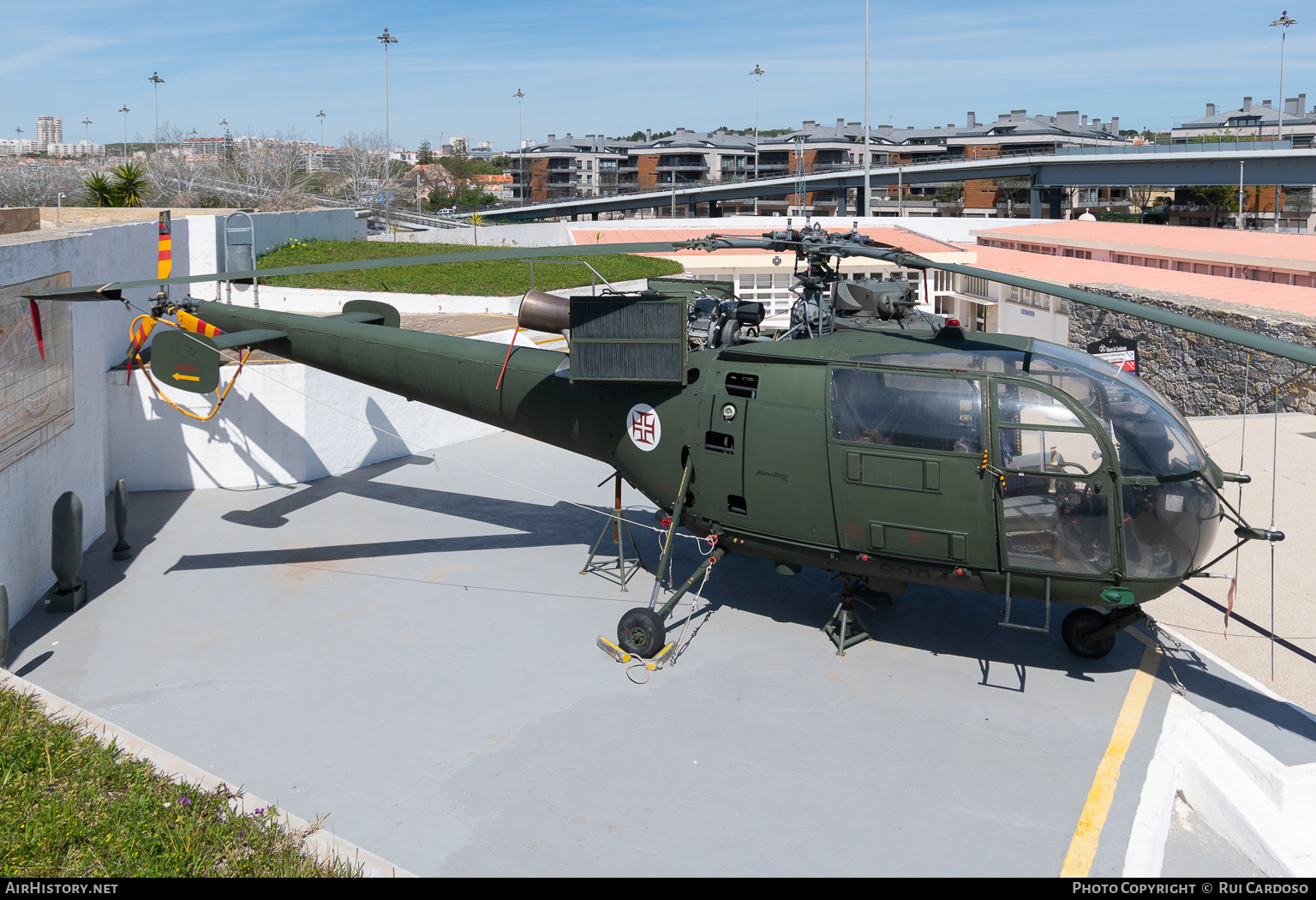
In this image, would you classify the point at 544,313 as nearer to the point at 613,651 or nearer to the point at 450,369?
the point at 450,369

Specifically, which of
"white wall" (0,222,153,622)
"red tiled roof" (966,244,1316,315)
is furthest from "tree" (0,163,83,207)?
"red tiled roof" (966,244,1316,315)

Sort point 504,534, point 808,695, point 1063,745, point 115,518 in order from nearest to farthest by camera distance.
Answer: point 1063,745 → point 808,695 → point 115,518 → point 504,534

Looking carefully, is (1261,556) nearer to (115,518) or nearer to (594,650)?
(594,650)

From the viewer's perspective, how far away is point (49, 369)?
1122cm

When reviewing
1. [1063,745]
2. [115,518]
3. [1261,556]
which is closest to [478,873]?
[1063,745]

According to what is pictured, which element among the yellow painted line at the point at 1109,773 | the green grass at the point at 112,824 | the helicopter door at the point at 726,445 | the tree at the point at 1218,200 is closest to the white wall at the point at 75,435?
the green grass at the point at 112,824

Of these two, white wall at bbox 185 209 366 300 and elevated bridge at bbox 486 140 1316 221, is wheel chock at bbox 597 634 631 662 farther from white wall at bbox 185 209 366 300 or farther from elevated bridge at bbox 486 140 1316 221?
elevated bridge at bbox 486 140 1316 221

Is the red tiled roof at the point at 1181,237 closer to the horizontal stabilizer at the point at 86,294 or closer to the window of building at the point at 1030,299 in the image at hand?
the window of building at the point at 1030,299

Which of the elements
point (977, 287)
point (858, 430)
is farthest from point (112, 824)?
point (977, 287)

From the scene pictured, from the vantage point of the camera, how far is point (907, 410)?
8.54 metres

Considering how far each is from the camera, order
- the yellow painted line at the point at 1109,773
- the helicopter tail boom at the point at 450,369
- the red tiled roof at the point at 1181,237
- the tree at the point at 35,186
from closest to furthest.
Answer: the yellow painted line at the point at 1109,773 → the helicopter tail boom at the point at 450,369 → the red tiled roof at the point at 1181,237 → the tree at the point at 35,186

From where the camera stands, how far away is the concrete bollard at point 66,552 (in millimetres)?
10352

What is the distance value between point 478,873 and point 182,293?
54.8 ft

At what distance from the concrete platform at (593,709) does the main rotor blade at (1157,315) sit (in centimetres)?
358
